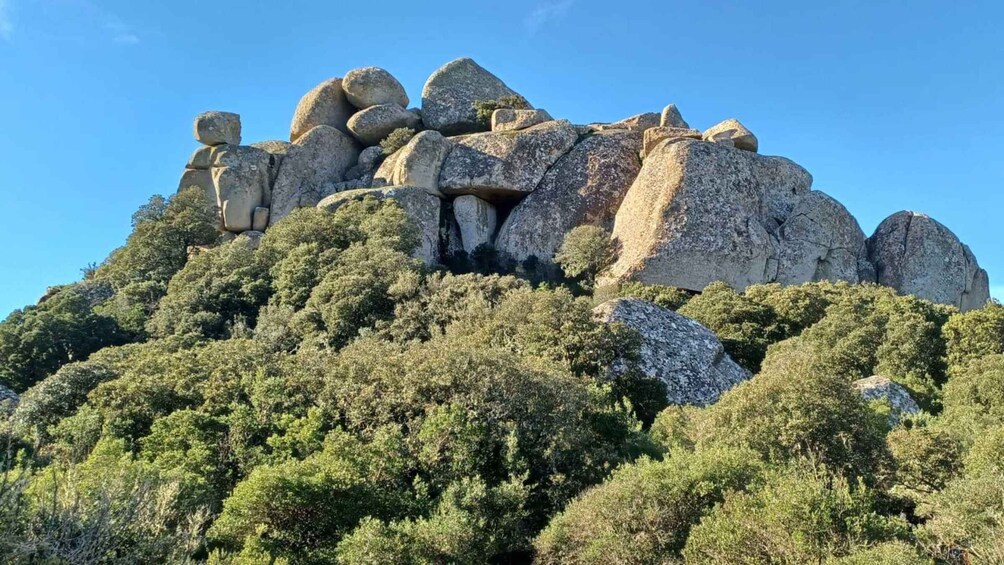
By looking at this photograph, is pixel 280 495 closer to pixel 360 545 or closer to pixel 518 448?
pixel 360 545

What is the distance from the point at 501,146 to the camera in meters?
51.9

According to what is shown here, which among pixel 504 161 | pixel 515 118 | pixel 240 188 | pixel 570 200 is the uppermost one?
pixel 515 118

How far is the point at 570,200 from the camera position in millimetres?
→ 49875

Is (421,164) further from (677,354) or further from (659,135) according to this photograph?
(677,354)

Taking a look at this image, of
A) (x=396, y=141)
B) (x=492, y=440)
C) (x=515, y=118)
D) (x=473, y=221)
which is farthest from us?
(x=396, y=141)

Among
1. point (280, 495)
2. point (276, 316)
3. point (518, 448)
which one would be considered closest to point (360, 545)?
point (280, 495)

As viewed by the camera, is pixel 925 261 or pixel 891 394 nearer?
pixel 891 394

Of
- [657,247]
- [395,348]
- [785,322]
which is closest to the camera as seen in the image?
[395,348]

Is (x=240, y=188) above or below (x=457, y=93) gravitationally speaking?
below

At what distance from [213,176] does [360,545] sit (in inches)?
1865

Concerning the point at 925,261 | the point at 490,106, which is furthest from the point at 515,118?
the point at 925,261

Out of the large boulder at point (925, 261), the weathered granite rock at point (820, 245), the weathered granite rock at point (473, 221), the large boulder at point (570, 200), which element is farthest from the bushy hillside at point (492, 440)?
the large boulder at point (570, 200)

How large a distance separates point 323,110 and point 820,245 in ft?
127

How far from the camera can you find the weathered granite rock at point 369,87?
61812 mm
